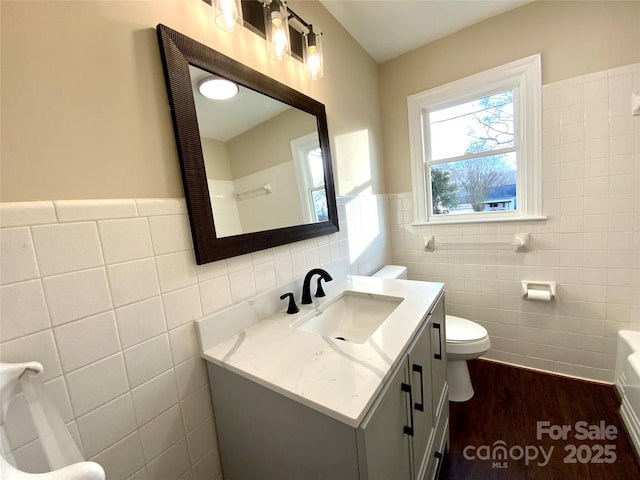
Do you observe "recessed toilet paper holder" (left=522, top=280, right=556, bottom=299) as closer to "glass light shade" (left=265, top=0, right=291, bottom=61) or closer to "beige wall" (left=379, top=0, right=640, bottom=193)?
"beige wall" (left=379, top=0, right=640, bottom=193)

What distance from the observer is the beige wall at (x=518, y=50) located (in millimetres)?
1435

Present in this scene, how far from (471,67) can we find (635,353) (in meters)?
1.98

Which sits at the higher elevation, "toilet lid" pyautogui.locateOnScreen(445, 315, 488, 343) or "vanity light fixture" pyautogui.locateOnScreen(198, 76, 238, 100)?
"vanity light fixture" pyautogui.locateOnScreen(198, 76, 238, 100)

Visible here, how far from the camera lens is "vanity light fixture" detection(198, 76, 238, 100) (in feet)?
2.97

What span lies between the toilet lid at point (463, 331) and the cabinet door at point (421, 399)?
60cm

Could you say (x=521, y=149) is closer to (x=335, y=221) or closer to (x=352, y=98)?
(x=352, y=98)

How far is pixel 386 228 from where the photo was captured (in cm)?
221

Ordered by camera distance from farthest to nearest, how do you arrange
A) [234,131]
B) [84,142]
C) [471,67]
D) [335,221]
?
1. [471,67]
2. [335,221]
3. [234,131]
4. [84,142]

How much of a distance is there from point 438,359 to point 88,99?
1565 millimetres

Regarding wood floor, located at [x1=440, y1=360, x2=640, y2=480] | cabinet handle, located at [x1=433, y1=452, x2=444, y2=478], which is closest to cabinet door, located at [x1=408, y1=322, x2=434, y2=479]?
cabinet handle, located at [x1=433, y1=452, x2=444, y2=478]

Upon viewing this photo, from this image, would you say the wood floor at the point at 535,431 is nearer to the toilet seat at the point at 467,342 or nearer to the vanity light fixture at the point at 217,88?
the toilet seat at the point at 467,342

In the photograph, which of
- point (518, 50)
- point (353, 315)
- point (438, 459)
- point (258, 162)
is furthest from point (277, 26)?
point (438, 459)

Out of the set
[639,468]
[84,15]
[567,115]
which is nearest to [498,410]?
[639,468]

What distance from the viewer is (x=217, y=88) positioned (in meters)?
0.95
